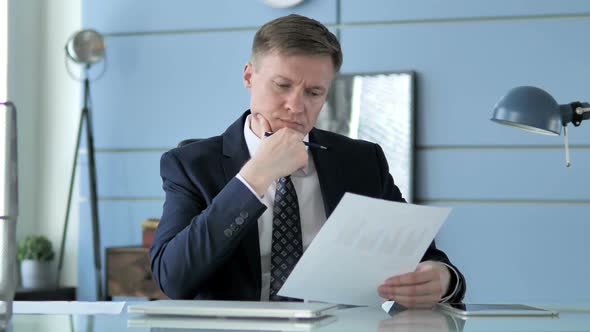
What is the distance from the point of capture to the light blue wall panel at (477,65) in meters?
3.84

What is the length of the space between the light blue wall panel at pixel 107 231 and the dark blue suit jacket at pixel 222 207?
2299 mm

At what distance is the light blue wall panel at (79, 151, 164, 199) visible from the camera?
429cm

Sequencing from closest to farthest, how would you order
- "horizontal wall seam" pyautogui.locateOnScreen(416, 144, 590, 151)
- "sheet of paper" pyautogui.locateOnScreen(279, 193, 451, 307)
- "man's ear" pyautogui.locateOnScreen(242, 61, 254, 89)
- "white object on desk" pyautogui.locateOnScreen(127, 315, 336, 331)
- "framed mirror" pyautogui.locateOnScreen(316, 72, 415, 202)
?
"white object on desk" pyautogui.locateOnScreen(127, 315, 336, 331) < "sheet of paper" pyautogui.locateOnScreen(279, 193, 451, 307) < "man's ear" pyautogui.locateOnScreen(242, 61, 254, 89) < "horizontal wall seam" pyautogui.locateOnScreen(416, 144, 590, 151) < "framed mirror" pyautogui.locateOnScreen(316, 72, 415, 202)

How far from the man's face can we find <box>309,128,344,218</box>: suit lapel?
84 millimetres

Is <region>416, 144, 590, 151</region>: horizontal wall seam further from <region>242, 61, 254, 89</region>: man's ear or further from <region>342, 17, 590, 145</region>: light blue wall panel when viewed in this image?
<region>242, 61, 254, 89</region>: man's ear

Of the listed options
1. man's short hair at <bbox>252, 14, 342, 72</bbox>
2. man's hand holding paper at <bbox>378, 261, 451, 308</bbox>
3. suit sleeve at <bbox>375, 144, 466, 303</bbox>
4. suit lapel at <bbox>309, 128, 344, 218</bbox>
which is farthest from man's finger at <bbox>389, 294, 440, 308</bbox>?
man's short hair at <bbox>252, 14, 342, 72</bbox>

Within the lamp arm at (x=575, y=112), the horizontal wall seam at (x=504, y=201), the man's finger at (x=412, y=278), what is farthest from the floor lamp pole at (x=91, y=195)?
the man's finger at (x=412, y=278)

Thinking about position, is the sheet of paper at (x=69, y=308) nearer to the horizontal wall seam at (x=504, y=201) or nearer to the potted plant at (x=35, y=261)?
the horizontal wall seam at (x=504, y=201)

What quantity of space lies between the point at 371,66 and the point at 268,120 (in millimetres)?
2109

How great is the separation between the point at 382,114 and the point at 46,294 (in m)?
1.75

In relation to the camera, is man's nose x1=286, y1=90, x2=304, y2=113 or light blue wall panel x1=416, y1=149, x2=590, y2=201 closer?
man's nose x1=286, y1=90, x2=304, y2=113

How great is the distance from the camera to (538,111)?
79.1 inches

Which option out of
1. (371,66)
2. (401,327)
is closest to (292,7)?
(371,66)

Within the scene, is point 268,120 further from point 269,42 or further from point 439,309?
point 439,309
